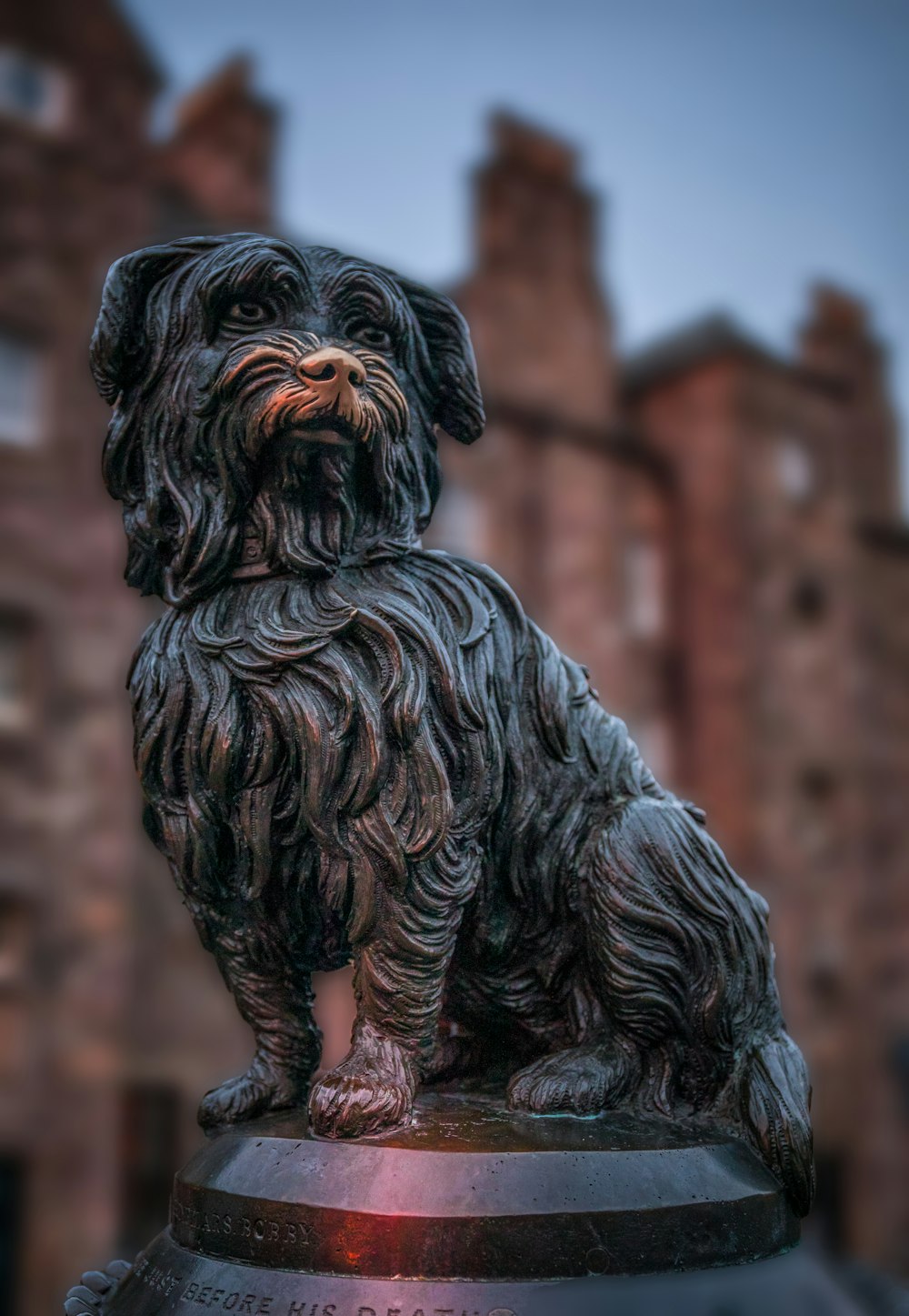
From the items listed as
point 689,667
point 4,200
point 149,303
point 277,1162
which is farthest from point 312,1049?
point 689,667

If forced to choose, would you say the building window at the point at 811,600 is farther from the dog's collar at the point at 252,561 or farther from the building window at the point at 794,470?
the dog's collar at the point at 252,561

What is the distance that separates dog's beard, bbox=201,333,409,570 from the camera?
8.41ft

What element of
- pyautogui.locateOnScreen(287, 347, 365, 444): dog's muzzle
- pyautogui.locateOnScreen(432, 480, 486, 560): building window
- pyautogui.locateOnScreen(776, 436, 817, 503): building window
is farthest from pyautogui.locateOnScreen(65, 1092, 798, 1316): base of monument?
pyautogui.locateOnScreen(776, 436, 817, 503): building window

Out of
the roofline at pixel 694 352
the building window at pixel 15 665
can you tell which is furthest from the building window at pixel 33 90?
the roofline at pixel 694 352

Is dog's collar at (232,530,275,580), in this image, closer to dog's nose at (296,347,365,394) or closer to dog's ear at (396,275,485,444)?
dog's nose at (296,347,365,394)

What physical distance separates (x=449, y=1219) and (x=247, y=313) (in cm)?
177

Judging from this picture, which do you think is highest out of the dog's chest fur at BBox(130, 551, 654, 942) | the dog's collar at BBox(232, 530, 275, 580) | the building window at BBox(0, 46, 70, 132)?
the building window at BBox(0, 46, 70, 132)

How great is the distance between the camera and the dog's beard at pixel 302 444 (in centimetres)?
256

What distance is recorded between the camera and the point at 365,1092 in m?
2.44

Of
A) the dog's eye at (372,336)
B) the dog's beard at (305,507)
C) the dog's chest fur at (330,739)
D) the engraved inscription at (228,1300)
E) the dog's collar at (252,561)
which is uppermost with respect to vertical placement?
the dog's eye at (372,336)

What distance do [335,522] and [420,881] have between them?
76cm

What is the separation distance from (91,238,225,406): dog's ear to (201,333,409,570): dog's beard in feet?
0.95

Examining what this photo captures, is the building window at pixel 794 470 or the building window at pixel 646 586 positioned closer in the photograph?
the building window at pixel 646 586

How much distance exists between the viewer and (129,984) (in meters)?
12.5
